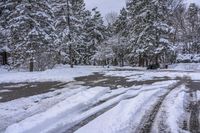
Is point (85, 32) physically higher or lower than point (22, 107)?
higher

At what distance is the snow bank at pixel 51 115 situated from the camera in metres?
6.79

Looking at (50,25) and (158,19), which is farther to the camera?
(158,19)

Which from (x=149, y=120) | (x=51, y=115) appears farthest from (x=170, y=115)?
(x=51, y=115)

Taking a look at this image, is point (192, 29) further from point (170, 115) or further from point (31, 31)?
point (170, 115)

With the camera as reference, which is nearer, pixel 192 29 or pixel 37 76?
pixel 37 76

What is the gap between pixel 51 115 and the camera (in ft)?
26.3

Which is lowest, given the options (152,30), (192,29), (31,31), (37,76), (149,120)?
(149,120)

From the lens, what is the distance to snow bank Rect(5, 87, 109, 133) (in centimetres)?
679

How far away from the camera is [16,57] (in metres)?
31.7

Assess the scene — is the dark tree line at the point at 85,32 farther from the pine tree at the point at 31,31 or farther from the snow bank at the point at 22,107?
the snow bank at the point at 22,107

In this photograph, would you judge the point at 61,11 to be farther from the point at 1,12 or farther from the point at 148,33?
the point at 148,33

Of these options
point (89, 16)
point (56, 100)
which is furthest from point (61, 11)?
point (56, 100)

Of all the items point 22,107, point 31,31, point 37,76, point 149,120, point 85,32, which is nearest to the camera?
point 149,120

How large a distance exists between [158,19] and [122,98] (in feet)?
110
